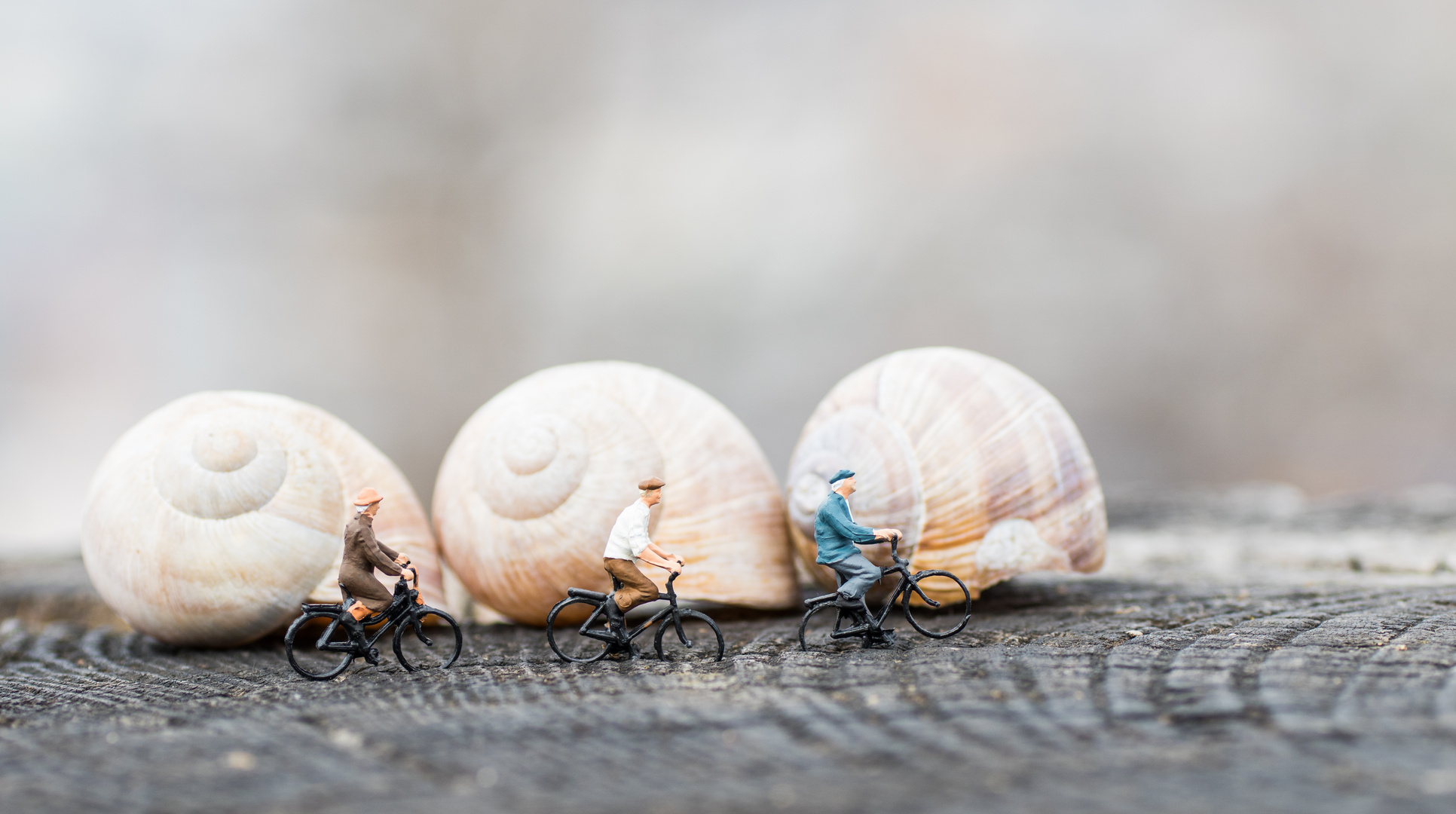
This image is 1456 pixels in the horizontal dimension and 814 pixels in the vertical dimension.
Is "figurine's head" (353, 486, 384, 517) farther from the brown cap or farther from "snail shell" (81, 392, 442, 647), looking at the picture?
"snail shell" (81, 392, 442, 647)

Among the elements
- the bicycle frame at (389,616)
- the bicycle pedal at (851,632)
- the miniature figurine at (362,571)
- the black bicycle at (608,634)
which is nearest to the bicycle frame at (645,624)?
the black bicycle at (608,634)

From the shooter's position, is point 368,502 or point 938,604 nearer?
point 368,502

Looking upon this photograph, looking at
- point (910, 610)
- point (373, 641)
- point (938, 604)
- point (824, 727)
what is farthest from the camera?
point (910, 610)

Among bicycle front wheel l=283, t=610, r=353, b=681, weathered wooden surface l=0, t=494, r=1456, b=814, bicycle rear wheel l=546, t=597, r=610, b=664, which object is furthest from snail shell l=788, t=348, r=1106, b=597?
bicycle front wheel l=283, t=610, r=353, b=681

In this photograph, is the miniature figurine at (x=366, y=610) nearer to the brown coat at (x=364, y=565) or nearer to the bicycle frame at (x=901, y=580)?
the brown coat at (x=364, y=565)

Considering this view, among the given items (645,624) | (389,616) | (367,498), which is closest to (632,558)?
(645,624)

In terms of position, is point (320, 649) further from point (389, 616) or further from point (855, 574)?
point (855, 574)

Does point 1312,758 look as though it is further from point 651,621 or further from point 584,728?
point 651,621
